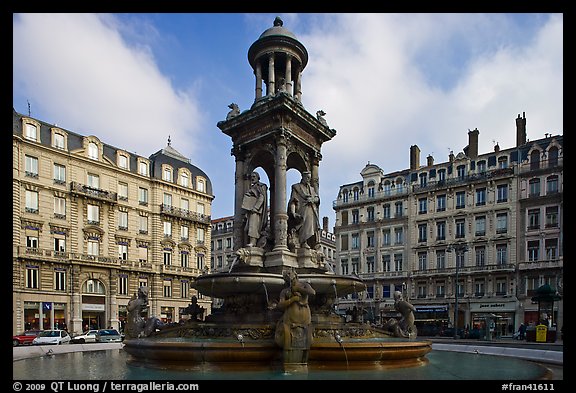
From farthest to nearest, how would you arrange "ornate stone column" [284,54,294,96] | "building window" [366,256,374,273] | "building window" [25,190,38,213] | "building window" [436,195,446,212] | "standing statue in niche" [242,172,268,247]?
"building window" [366,256,374,273] < "building window" [436,195,446,212] < "building window" [25,190,38,213] < "ornate stone column" [284,54,294,96] < "standing statue in niche" [242,172,268,247]

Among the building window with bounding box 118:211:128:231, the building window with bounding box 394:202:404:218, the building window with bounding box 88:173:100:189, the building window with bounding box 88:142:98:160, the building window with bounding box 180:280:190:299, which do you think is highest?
the building window with bounding box 88:142:98:160

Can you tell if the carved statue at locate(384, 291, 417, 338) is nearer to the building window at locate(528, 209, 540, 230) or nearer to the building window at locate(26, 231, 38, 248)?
the building window at locate(26, 231, 38, 248)

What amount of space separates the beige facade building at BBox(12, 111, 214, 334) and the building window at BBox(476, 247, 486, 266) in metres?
34.7

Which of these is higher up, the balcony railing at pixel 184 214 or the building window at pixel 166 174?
the building window at pixel 166 174

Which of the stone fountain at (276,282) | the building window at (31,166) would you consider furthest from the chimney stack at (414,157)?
the stone fountain at (276,282)

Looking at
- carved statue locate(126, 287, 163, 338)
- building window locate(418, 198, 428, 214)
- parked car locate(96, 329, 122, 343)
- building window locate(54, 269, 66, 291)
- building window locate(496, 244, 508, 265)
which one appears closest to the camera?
carved statue locate(126, 287, 163, 338)

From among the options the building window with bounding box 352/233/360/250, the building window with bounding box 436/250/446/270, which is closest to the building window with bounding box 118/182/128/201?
the building window with bounding box 352/233/360/250

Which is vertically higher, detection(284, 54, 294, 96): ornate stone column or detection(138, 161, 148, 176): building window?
detection(138, 161, 148, 176): building window

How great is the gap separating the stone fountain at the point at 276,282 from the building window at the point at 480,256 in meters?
42.2

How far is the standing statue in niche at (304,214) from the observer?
51.1 ft

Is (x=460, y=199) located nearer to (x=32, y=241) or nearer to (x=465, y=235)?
(x=465, y=235)

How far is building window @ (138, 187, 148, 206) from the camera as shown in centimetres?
5753

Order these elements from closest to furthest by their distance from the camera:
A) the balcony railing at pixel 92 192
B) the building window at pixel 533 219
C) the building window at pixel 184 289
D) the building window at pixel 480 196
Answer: the balcony railing at pixel 92 192
the building window at pixel 533 219
the building window at pixel 480 196
the building window at pixel 184 289

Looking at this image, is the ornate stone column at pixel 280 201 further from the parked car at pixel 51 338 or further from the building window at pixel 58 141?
the building window at pixel 58 141
